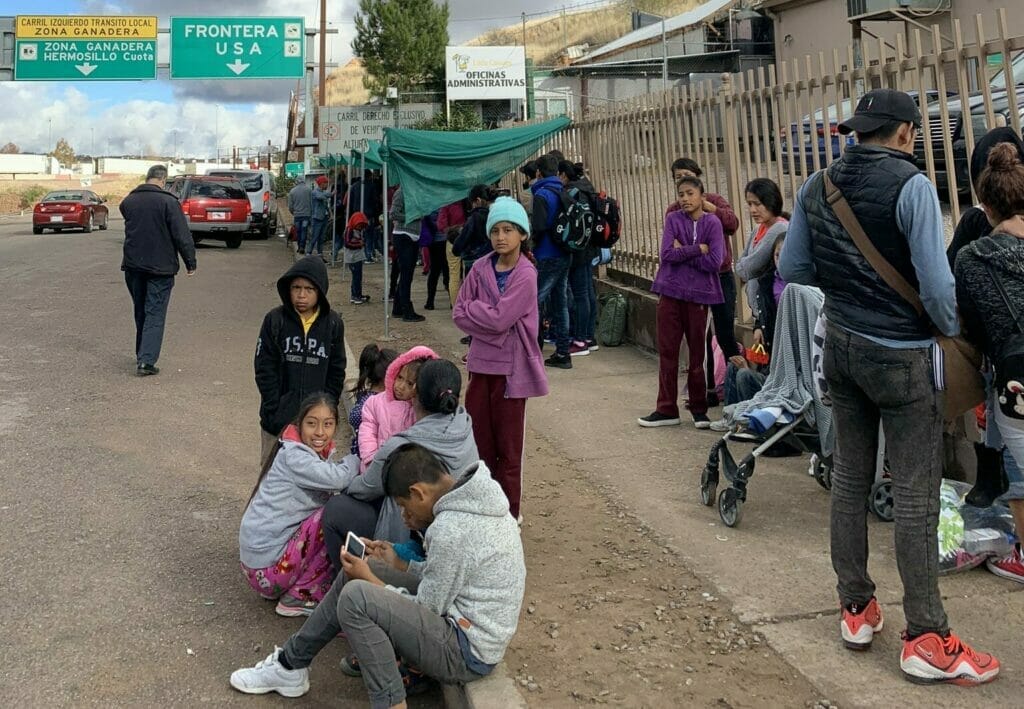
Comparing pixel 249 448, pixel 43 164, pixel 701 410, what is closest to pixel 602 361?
pixel 701 410

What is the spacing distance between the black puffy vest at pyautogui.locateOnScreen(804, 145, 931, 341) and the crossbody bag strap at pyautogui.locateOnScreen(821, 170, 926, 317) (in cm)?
1

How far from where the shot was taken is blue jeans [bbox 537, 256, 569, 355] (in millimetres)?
9367

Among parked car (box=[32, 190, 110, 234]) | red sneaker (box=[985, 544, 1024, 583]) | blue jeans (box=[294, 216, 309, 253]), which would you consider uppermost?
Result: parked car (box=[32, 190, 110, 234])

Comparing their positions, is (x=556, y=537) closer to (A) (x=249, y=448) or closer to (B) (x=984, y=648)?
(B) (x=984, y=648)

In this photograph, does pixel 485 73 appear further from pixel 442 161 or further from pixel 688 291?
pixel 688 291

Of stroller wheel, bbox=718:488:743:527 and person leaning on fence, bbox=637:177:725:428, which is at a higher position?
person leaning on fence, bbox=637:177:725:428

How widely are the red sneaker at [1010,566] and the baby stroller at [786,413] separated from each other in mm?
988

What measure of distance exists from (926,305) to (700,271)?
364cm

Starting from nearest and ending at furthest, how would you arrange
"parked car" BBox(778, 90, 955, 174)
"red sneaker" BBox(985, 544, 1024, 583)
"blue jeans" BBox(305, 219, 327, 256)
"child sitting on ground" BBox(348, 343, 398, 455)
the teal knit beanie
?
"red sneaker" BBox(985, 544, 1024, 583), "child sitting on ground" BBox(348, 343, 398, 455), the teal knit beanie, "parked car" BBox(778, 90, 955, 174), "blue jeans" BBox(305, 219, 327, 256)

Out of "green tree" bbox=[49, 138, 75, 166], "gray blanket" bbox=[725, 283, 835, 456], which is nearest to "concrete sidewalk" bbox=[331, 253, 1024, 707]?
"gray blanket" bbox=[725, 283, 835, 456]

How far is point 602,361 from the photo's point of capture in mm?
9812

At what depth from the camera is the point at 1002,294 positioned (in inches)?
141

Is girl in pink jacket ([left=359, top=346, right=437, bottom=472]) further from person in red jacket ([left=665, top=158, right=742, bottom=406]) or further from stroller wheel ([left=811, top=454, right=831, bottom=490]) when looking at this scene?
person in red jacket ([left=665, top=158, right=742, bottom=406])

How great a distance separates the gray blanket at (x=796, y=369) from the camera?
5.37 m
